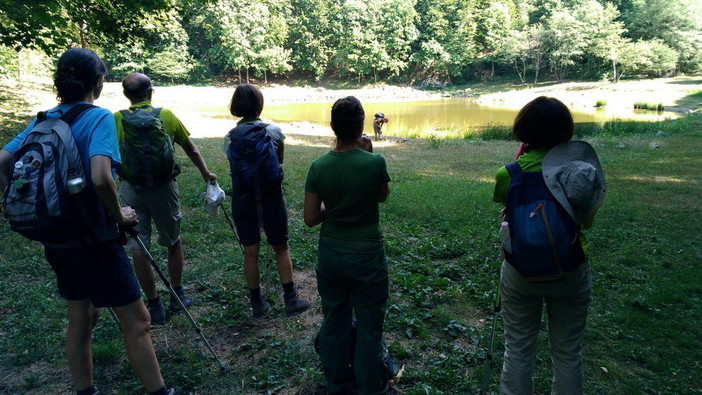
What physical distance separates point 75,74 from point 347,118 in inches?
55.4

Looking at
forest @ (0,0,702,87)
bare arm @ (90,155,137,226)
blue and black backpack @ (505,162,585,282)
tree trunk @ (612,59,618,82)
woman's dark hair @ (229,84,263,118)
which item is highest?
forest @ (0,0,702,87)

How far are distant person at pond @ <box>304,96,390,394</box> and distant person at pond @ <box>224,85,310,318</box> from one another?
3.30ft

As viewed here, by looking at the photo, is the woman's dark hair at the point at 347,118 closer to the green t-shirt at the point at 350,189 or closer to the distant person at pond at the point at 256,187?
the green t-shirt at the point at 350,189

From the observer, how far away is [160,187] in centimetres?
354

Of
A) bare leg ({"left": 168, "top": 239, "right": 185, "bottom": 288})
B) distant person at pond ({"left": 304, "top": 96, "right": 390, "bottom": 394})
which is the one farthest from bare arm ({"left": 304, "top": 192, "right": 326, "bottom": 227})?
bare leg ({"left": 168, "top": 239, "right": 185, "bottom": 288})

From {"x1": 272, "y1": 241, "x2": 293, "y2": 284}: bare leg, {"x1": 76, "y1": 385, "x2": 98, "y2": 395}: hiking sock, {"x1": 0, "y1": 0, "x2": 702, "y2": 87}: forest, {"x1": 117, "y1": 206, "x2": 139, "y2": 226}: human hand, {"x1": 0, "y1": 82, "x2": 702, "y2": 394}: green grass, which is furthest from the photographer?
{"x1": 0, "y1": 0, "x2": 702, "y2": 87}: forest

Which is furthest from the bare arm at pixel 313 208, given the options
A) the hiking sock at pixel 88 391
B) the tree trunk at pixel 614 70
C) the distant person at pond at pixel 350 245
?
the tree trunk at pixel 614 70

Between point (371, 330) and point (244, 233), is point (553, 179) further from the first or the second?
point (244, 233)

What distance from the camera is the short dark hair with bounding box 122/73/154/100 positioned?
3.45 metres

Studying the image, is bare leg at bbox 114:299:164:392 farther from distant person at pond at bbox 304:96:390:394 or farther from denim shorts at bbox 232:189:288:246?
denim shorts at bbox 232:189:288:246

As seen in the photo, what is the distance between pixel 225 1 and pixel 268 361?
58716 millimetres

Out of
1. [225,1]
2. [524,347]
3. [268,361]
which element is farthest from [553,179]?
[225,1]

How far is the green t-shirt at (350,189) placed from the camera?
246 cm

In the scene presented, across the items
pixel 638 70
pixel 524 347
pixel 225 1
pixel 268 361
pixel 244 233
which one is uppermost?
pixel 225 1
